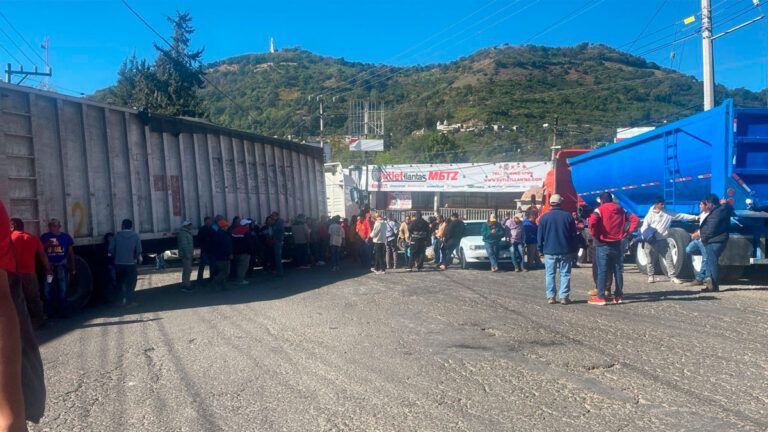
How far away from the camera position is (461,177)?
38.8 meters

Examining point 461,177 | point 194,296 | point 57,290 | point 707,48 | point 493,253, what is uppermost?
point 707,48

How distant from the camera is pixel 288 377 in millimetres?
6203

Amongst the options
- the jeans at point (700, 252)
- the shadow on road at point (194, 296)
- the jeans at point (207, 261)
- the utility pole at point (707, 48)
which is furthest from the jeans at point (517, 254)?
the utility pole at point (707, 48)

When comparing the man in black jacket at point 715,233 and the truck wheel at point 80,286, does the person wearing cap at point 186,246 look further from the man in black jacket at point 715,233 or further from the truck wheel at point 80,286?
the man in black jacket at point 715,233

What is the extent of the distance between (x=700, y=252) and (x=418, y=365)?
7.69m

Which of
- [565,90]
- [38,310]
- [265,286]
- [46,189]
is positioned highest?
[565,90]

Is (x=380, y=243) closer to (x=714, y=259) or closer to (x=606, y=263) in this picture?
(x=606, y=263)

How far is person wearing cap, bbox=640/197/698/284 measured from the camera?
1272 cm

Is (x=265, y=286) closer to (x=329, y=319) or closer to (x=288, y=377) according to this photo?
(x=329, y=319)

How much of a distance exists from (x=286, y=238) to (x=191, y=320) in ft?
31.7

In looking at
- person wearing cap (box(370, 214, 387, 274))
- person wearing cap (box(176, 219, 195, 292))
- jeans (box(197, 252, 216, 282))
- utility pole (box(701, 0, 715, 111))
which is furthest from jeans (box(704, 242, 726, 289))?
utility pole (box(701, 0, 715, 111))

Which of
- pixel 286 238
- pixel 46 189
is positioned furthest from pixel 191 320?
pixel 286 238

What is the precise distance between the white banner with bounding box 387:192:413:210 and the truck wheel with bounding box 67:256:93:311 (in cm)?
3146

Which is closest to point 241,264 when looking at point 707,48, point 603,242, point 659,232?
point 603,242
